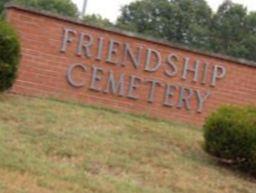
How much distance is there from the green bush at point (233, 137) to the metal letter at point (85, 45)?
3.52m

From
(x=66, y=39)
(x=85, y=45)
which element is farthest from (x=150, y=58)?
(x=66, y=39)

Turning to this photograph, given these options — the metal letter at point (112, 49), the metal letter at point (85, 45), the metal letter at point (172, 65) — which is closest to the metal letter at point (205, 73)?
the metal letter at point (172, 65)

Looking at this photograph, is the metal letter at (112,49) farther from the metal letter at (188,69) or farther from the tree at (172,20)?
the tree at (172,20)

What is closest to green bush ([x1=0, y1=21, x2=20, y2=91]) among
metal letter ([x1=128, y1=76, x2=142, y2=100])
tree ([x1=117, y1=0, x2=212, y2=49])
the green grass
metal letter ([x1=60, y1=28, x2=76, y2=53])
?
the green grass

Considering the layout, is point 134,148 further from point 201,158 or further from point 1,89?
point 1,89

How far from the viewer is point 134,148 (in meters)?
10.2

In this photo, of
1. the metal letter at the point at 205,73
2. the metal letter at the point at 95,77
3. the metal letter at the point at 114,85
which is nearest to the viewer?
Answer: the metal letter at the point at 95,77

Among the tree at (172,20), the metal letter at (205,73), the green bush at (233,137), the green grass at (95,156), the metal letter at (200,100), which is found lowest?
the green grass at (95,156)

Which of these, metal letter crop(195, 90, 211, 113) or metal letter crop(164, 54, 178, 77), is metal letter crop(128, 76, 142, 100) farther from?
metal letter crop(195, 90, 211, 113)

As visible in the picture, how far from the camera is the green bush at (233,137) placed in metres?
10.2

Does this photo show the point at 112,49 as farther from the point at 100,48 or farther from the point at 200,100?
the point at 200,100

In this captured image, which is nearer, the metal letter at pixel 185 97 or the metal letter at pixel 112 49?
the metal letter at pixel 112 49

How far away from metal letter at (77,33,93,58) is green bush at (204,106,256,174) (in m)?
3.52

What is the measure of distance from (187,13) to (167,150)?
39.2m
